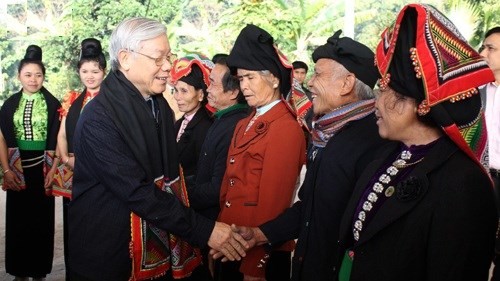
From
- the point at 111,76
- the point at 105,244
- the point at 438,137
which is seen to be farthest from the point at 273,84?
the point at 438,137

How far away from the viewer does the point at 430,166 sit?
6.59 ft

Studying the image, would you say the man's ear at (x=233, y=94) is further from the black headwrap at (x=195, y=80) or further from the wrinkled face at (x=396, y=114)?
the wrinkled face at (x=396, y=114)

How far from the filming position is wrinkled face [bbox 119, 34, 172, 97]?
2.90 m

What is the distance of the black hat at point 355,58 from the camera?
2.92m

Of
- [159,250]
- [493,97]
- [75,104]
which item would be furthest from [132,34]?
[493,97]

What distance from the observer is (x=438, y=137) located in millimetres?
2092

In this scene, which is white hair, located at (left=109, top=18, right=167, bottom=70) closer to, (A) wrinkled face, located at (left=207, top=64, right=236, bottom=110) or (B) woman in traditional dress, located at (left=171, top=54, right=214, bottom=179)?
(A) wrinkled face, located at (left=207, top=64, right=236, bottom=110)

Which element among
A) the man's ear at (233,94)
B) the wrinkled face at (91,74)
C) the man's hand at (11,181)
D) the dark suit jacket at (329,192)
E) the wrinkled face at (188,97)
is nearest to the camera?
the dark suit jacket at (329,192)

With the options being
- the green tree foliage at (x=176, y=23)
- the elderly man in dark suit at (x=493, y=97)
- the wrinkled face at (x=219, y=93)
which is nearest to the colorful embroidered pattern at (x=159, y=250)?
the wrinkled face at (x=219, y=93)

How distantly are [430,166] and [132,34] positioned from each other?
5.07 ft

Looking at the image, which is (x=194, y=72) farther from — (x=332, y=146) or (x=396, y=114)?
(x=396, y=114)

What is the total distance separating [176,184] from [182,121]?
2016mm

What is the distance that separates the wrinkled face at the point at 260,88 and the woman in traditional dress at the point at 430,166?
1384 mm

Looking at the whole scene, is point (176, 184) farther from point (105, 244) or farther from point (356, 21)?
point (356, 21)
